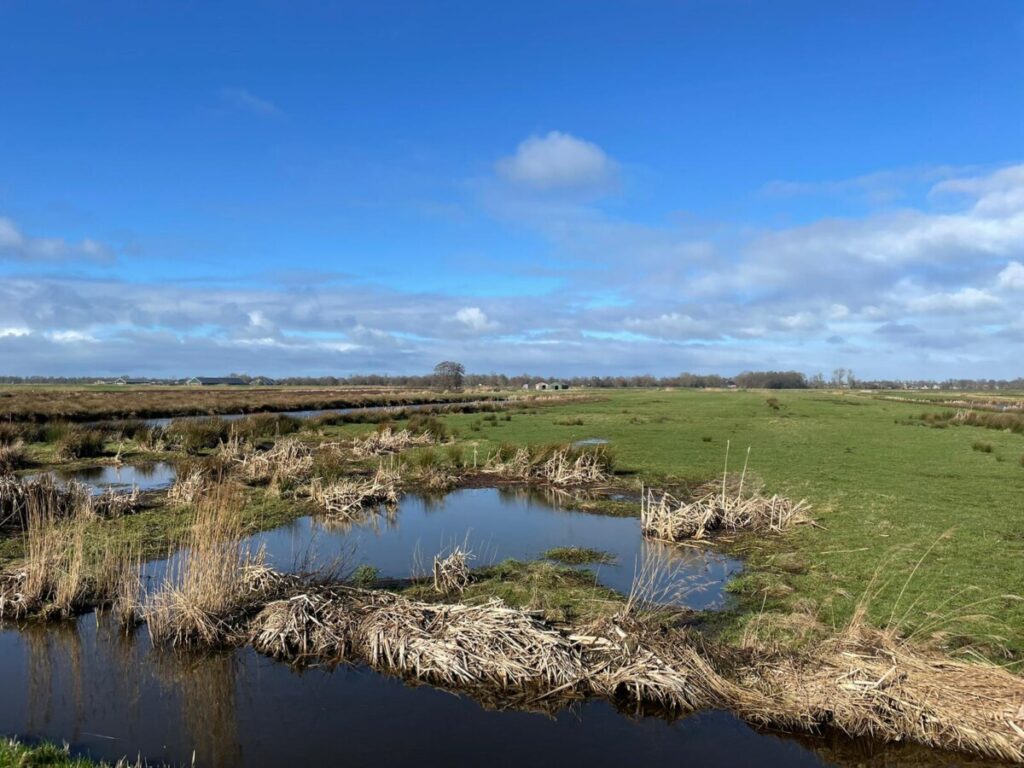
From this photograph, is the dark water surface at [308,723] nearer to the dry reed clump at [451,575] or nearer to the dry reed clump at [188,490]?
the dry reed clump at [451,575]

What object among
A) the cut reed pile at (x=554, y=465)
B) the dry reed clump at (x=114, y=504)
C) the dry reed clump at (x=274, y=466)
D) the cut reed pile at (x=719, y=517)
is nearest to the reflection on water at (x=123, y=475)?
the dry reed clump at (x=274, y=466)

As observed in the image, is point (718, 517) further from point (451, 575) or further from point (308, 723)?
point (308, 723)

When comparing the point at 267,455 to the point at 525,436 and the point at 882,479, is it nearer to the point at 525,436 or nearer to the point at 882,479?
the point at 525,436

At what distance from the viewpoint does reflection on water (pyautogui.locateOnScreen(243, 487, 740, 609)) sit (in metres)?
11.6

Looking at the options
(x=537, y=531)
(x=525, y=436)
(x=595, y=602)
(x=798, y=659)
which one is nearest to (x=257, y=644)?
(x=595, y=602)

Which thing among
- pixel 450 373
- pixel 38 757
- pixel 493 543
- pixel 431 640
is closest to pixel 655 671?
pixel 431 640

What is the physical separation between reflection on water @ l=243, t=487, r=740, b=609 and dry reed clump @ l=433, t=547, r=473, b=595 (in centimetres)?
86

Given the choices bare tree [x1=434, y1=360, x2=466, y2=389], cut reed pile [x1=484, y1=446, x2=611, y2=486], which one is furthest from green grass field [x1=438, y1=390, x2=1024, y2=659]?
bare tree [x1=434, y1=360, x2=466, y2=389]

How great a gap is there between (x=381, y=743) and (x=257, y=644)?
2820 mm

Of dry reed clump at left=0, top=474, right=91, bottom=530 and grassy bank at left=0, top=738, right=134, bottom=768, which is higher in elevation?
dry reed clump at left=0, top=474, right=91, bottom=530

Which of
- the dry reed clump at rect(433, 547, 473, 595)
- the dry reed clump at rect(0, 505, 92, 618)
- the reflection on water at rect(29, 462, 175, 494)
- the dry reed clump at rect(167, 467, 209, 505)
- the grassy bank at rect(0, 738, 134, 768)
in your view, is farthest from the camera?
the reflection on water at rect(29, 462, 175, 494)

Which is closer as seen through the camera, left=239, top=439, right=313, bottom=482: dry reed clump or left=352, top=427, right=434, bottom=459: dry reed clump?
left=239, top=439, right=313, bottom=482: dry reed clump

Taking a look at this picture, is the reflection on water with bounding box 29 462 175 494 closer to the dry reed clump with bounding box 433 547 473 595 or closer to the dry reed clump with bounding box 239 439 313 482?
the dry reed clump with bounding box 239 439 313 482

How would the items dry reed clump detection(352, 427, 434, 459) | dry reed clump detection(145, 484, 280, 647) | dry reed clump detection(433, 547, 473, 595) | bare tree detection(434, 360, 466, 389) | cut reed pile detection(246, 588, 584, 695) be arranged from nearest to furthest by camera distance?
cut reed pile detection(246, 588, 584, 695)
dry reed clump detection(145, 484, 280, 647)
dry reed clump detection(433, 547, 473, 595)
dry reed clump detection(352, 427, 434, 459)
bare tree detection(434, 360, 466, 389)
